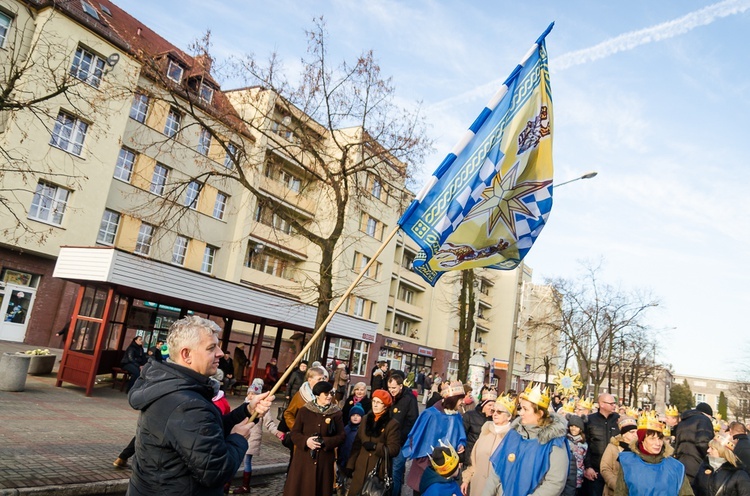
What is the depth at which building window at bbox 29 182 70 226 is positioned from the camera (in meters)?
24.0

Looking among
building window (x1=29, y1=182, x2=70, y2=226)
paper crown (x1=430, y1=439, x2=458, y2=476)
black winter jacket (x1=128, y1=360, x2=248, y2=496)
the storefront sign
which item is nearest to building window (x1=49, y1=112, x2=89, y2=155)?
building window (x1=29, y1=182, x2=70, y2=226)

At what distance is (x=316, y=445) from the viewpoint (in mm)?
6305

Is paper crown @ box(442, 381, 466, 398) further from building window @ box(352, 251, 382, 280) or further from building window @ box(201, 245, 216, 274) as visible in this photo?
building window @ box(352, 251, 382, 280)

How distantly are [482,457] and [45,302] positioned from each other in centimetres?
2452

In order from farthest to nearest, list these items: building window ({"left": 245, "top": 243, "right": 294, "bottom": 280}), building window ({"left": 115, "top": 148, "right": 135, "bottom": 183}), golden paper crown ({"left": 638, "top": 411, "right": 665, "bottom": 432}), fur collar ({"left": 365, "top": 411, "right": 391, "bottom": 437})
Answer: building window ({"left": 245, "top": 243, "right": 294, "bottom": 280})
building window ({"left": 115, "top": 148, "right": 135, "bottom": 183})
fur collar ({"left": 365, "top": 411, "right": 391, "bottom": 437})
golden paper crown ({"left": 638, "top": 411, "right": 665, "bottom": 432})

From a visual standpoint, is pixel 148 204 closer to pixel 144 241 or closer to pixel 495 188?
pixel 495 188

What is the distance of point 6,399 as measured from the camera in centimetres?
1120

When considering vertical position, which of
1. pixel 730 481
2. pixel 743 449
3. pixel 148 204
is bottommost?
pixel 730 481

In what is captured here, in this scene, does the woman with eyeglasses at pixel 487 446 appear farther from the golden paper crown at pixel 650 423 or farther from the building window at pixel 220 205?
the building window at pixel 220 205

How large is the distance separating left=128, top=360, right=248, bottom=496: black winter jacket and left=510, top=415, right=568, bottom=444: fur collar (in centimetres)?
274

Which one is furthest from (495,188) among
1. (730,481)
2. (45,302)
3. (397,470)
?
(45,302)

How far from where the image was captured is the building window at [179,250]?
31.1m

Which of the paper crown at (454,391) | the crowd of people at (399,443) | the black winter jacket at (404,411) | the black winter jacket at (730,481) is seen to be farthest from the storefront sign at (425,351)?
the black winter jacket at (730,481)

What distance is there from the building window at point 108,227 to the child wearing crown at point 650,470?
27.0m
